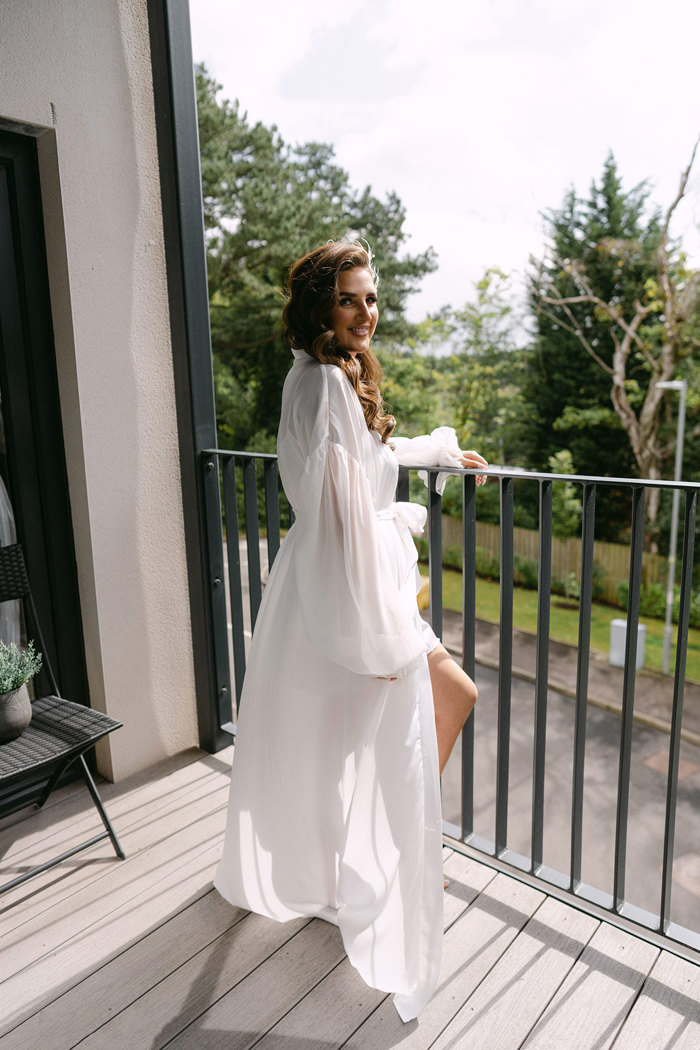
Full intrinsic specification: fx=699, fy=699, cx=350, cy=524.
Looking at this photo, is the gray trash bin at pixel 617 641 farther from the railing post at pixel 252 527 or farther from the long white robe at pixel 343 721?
the long white robe at pixel 343 721

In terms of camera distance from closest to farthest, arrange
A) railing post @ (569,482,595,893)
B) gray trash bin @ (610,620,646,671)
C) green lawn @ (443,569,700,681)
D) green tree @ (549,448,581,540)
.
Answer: railing post @ (569,482,595,893) < gray trash bin @ (610,620,646,671) < green lawn @ (443,569,700,681) < green tree @ (549,448,581,540)

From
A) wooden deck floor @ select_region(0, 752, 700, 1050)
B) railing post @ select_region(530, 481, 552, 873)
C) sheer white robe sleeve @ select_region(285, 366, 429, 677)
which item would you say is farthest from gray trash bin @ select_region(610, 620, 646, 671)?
sheer white robe sleeve @ select_region(285, 366, 429, 677)

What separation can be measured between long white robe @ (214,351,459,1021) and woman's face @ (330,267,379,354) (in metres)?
0.09

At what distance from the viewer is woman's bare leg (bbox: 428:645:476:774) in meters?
1.61

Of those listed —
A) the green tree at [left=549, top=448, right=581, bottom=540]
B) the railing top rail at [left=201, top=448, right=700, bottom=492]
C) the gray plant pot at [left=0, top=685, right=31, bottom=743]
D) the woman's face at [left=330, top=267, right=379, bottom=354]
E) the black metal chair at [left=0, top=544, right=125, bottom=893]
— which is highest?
the woman's face at [left=330, top=267, right=379, bottom=354]

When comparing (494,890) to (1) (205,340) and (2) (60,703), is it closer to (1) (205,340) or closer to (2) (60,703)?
(2) (60,703)

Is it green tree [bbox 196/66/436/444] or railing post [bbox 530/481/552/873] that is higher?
green tree [bbox 196/66/436/444]

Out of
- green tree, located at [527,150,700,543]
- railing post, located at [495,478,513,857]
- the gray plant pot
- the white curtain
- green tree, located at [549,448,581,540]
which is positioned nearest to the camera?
railing post, located at [495,478,513,857]

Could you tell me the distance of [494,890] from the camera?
5.86ft

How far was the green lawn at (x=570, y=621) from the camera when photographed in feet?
44.7

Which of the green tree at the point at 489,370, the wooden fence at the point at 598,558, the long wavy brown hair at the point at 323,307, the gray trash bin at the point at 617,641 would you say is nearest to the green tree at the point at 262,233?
the green tree at the point at 489,370

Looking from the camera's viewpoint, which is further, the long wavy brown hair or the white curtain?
the white curtain

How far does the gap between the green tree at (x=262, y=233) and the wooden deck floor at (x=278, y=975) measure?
428 inches

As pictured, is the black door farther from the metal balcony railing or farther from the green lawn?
the green lawn
